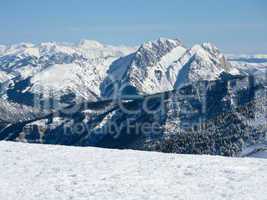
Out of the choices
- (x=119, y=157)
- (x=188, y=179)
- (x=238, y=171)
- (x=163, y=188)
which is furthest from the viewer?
(x=119, y=157)

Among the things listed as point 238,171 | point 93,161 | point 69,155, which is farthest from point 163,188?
point 69,155

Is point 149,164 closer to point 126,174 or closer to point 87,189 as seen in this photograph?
point 126,174

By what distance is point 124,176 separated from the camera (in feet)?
87.7

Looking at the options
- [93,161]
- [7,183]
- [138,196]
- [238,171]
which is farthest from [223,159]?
[7,183]

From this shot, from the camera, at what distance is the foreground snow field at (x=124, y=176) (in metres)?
23.1

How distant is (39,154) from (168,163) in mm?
9299

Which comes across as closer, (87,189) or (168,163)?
(87,189)

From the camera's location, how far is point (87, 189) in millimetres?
23875

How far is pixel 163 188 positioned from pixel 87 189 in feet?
12.3

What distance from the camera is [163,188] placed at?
24.2 m

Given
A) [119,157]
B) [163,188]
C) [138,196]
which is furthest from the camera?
[119,157]

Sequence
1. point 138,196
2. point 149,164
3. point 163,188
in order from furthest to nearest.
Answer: point 149,164 → point 163,188 → point 138,196

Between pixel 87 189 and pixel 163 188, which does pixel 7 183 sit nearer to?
pixel 87 189

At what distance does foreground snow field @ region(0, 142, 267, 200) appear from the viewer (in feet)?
75.9
